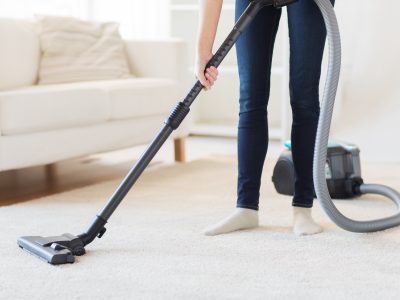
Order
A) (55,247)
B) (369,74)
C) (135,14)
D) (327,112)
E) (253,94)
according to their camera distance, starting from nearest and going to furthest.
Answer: (55,247) → (327,112) → (253,94) → (369,74) → (135,14)

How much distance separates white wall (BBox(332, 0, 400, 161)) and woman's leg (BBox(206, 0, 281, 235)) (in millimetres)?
1814

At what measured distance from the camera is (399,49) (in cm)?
381

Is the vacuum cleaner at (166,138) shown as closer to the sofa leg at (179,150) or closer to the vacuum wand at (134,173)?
the vacuum wand at (134,173)

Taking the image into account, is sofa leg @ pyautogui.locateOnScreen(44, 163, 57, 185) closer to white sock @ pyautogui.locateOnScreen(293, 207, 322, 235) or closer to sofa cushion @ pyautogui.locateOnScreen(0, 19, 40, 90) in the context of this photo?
sofa cushion @ pyautogui.locateOnScreen(0, 19, 40, 90)

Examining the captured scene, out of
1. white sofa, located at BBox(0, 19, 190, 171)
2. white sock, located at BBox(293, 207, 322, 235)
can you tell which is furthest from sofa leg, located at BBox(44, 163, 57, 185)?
white sock, located at BBox(293, 207, 322, 235)

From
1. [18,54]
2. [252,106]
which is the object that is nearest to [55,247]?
[252,106]

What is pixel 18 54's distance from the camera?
3141 millimetres

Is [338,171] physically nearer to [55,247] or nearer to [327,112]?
[327,112]

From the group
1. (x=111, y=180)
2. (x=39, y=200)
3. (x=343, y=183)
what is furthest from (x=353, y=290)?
(x=111, y=180)

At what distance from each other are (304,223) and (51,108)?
1084 mm

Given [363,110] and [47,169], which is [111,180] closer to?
[47,169]

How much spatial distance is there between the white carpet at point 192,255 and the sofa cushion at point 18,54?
2.22ft

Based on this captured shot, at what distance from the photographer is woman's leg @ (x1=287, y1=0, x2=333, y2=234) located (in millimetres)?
1939

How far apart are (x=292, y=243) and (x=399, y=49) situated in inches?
85.1
